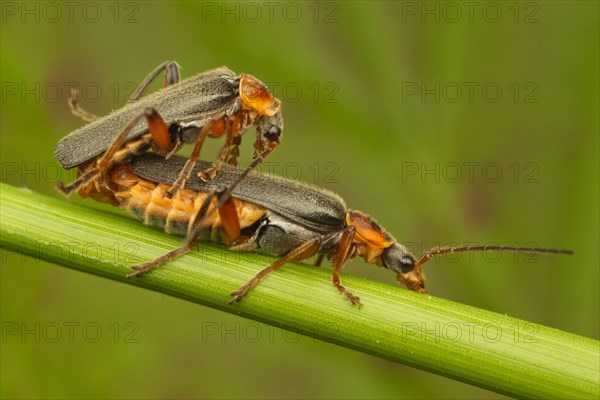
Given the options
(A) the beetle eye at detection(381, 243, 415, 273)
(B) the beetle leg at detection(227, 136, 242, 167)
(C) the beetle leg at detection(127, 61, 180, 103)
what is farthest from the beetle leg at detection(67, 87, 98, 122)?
(A) the beetle eye at detection(381, 243, 415, 273)

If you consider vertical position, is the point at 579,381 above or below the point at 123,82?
below

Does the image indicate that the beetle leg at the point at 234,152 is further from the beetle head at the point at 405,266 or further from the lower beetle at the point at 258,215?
the beetle head at the point at 405,266

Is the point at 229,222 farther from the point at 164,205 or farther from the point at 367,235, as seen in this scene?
the point at 367,235

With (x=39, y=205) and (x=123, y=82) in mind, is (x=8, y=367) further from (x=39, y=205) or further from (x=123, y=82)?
(x=123, y=82)

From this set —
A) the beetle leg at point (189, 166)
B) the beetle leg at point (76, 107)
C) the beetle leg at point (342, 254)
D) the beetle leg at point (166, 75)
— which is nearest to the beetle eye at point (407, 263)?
the beetle leg at point (342, 254)

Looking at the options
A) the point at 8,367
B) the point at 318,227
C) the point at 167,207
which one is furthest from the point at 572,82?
the point at 8,367

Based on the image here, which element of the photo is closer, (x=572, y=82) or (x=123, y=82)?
(x=572, y=82)

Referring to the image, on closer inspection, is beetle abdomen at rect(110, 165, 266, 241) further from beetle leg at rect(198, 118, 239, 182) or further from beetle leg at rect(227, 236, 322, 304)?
beetle leg at rect(227, 236, 322, 304)
